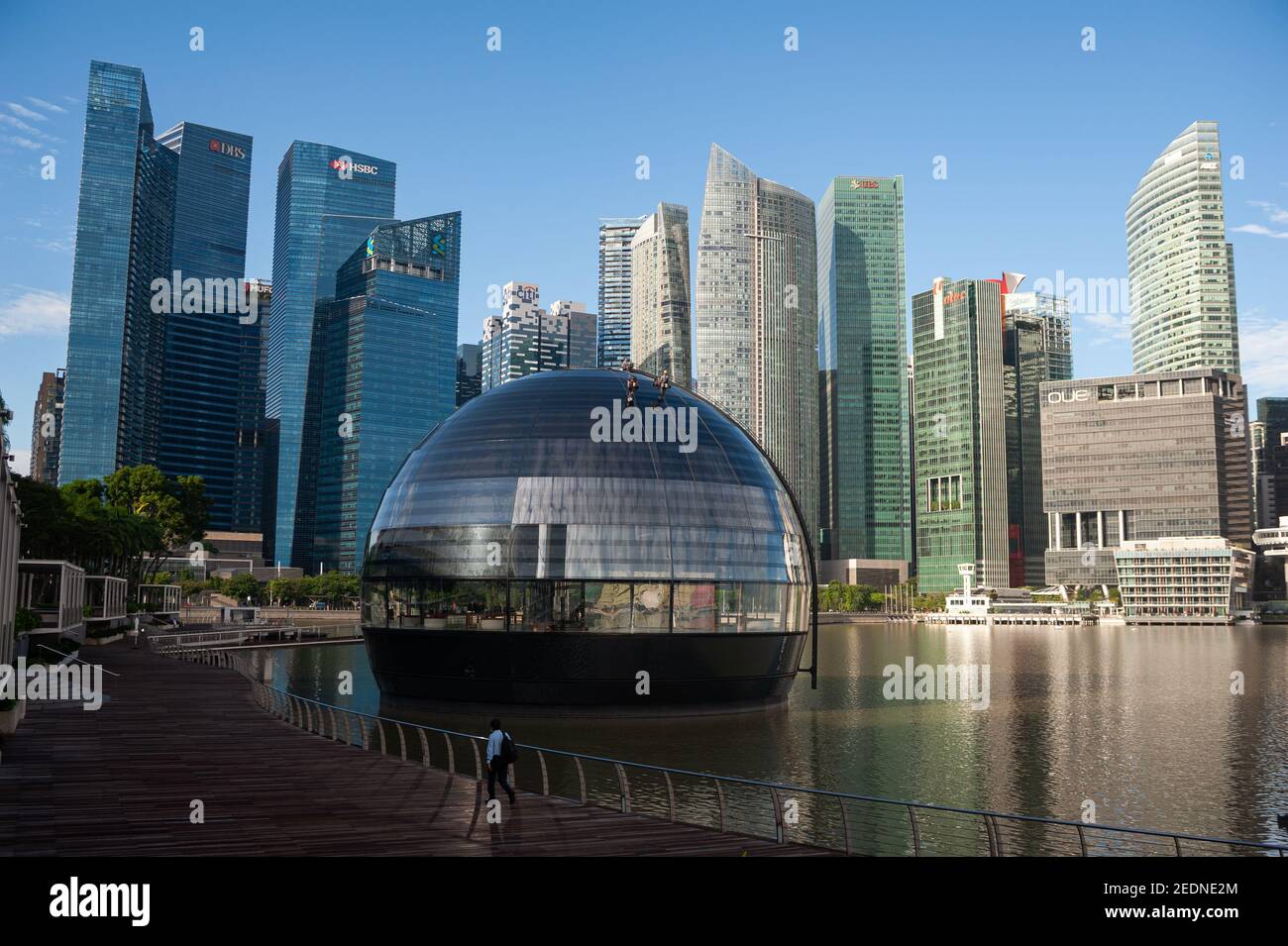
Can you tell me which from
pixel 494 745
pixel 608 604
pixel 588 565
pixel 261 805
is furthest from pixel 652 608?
pixel 261 805

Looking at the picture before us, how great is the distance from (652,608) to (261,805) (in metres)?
27.0

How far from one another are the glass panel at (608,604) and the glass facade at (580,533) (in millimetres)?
46

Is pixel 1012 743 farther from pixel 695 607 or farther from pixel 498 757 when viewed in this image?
pixel 498 757

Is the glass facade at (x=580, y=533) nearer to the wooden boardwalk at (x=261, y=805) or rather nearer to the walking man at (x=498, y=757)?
the wooden boardwalk at (x=261, y=805)

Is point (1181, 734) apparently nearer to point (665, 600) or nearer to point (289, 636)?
point (665, 600)

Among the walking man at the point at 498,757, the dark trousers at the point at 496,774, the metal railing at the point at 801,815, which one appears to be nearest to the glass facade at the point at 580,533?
the metal railing at the point at 801,815

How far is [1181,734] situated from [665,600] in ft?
78.6

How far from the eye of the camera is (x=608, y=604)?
48.0 metres

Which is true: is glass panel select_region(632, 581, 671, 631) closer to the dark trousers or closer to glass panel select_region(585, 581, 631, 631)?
glass panel select_region(585, 581, 631, 631)

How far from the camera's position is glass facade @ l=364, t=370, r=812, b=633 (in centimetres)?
4819

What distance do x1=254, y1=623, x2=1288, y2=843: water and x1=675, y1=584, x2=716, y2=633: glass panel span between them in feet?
14.3

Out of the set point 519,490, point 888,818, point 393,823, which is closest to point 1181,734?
point 888,818

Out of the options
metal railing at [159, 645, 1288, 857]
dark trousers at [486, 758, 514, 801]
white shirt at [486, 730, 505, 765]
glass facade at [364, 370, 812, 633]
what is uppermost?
glass facade at [364, 370, 812, 633]

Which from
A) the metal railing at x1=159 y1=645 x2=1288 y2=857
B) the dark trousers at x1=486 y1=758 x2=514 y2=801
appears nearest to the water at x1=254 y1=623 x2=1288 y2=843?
the metal railing at x1=159 y1=645 x2=1288 y2=857
